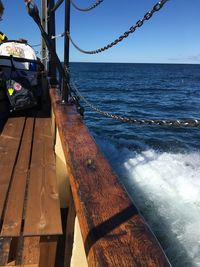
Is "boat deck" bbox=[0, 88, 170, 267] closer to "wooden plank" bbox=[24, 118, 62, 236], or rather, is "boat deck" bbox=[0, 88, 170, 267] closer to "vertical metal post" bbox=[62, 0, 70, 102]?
"wooden plank" bbox=[24, 118, 62, 236]

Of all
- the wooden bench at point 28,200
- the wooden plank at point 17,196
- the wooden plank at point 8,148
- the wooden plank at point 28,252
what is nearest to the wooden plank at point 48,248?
the wooden bench at point 28,200

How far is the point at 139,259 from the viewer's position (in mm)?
899

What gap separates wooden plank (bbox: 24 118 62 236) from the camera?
1622 millimetres

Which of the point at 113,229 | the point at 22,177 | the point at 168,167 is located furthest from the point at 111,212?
the point at 168,167

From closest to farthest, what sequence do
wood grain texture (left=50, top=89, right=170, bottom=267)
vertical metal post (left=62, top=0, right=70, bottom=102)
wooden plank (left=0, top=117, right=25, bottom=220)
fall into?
1. wood grain texture (left=50, top=89, right=170, bottom=267)
2. wooden plank (left=0, top=117, right=25, bottom=220)
3. vertical metal post (left=62, top=0, right=70, bottom=102)

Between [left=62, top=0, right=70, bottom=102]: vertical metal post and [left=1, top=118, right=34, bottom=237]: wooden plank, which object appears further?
[left=62, top=0, right=70, bottom=102]: vertical metal post

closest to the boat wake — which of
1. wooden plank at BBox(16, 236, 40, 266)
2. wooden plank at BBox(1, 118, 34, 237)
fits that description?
wooden plank at BBox(16, 236, 40, 266)

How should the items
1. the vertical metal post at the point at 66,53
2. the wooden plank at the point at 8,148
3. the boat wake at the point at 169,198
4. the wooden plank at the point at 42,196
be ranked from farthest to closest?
the boat wake at the point at 169,198
the vertical metal post at the point at 66,53
the wooden plank at the point at 8,148
the wooden plank at the point at 42,196

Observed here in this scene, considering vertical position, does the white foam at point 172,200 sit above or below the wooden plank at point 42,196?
below

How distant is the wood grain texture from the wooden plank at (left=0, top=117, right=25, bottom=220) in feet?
2.17

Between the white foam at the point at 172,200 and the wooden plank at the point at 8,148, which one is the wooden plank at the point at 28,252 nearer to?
the wooden plank at the point at 8,148

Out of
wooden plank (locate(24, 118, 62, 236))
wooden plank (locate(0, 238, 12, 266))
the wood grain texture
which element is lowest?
wooden plank (locate(0, 238, 12, 266))

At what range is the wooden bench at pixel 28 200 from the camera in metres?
1.65

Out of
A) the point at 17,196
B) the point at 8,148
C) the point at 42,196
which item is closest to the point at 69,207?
the point at 42,196
